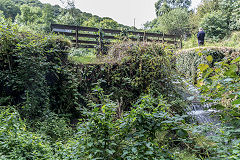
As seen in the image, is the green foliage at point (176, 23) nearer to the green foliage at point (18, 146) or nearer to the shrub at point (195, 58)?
the shrub at point (195, 58)

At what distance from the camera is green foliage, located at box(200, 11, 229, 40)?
50.0 feet

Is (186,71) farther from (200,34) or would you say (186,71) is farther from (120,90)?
(120,90)

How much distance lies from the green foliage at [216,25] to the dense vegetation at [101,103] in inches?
540

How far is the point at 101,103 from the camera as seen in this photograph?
13.6 feet

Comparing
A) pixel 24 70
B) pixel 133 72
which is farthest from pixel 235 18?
pixel 24 70

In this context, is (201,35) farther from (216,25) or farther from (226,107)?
(226,107)

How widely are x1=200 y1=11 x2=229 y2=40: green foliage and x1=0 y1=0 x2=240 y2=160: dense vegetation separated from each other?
45.0ft

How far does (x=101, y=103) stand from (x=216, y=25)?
53.7 feet

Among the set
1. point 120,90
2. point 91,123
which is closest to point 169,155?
point 91,123

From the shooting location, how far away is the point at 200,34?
9523 mm

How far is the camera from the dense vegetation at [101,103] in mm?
1876

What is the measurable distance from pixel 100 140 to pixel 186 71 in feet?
27.5

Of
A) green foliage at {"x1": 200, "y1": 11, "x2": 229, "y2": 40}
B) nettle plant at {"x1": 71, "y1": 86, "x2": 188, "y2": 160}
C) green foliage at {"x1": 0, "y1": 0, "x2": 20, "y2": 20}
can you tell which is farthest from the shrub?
green foliage at {"x1": 0, "y1": 0, "x2": 20, "y2": 20}

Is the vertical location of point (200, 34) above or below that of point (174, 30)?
below
